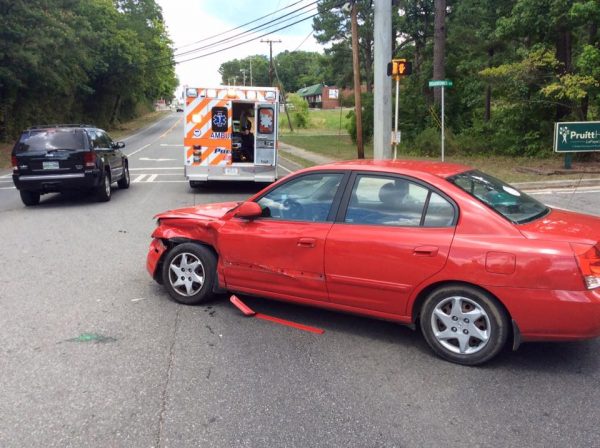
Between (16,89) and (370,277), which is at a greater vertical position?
(16,89)

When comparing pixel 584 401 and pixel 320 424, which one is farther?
pixel 584 401

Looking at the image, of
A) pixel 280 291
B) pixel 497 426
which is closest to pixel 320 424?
pixel 497 426

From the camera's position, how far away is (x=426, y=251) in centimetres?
402

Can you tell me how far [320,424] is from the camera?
3.27m

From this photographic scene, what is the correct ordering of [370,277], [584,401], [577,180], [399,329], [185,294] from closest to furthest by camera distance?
[584,401]
[370,277]
[399,329]
[185,294]
[577,180]

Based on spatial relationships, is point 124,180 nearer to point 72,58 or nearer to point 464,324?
point 464,324

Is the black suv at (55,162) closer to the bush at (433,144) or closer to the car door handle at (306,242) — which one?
the car door handle at (306,242)

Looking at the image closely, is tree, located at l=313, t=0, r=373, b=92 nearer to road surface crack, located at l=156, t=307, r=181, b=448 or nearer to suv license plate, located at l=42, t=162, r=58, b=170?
suv license plate, located at l=42, t=162, r=58, b=170

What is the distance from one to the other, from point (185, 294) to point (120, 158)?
9826 millimetres

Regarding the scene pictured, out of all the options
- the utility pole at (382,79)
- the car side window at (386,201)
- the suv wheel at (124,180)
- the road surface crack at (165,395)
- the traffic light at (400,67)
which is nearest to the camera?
the road surface crack at (165,395)

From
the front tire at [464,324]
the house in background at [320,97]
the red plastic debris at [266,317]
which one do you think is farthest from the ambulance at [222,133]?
the house in background at [320,97]

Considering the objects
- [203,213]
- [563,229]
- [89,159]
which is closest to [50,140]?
[89,159]

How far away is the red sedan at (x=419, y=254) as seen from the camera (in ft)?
12.2

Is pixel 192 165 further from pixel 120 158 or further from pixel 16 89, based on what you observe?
pixel 16 89
